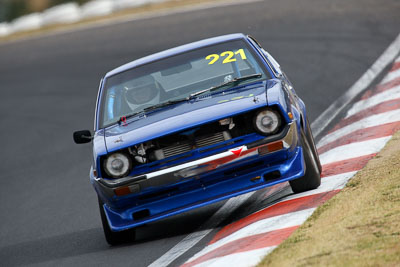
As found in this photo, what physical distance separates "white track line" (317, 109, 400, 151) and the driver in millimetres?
2440

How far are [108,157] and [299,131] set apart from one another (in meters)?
1.41

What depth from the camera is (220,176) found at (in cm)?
608

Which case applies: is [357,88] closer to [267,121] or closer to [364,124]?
[364,124]

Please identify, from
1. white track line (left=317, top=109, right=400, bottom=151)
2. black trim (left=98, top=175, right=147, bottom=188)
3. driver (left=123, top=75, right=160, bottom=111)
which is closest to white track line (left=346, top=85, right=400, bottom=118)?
white track line (left=317, top=109, right=400, bottom=151)

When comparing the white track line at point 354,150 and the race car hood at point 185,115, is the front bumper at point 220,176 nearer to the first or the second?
the race car hood at point 185,115

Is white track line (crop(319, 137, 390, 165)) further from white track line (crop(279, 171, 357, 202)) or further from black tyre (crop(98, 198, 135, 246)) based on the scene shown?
black tyre (crop(98, 198, 135, 246))

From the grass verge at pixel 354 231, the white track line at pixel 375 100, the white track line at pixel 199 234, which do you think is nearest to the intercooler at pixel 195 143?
the white track line at pixel 199 234

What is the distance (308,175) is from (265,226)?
863 millimetres

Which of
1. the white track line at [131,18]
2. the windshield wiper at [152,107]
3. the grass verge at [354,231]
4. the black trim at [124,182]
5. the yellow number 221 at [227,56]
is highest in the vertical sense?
the yellow number 221 at [227,56]

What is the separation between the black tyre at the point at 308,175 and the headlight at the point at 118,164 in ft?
4.20

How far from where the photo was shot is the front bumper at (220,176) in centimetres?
600

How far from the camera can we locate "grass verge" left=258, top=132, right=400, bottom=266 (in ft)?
14.6

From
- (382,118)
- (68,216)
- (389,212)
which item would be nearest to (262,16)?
(382,118)

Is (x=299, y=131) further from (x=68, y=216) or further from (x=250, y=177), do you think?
(x=68, y=216)
